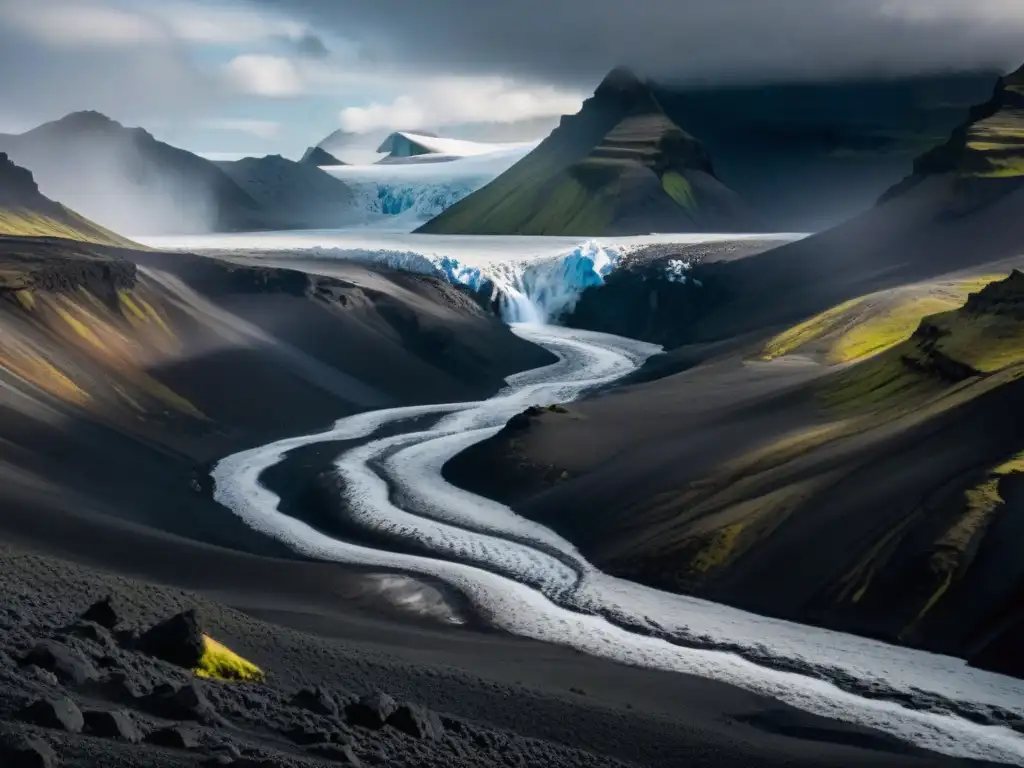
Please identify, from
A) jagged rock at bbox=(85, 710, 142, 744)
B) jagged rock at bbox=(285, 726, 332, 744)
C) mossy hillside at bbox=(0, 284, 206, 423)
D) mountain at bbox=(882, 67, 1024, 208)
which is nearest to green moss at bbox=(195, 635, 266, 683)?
jagged rock at bbox=(285, 726, 332, 744)

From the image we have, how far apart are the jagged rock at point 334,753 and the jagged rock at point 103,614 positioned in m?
7.31

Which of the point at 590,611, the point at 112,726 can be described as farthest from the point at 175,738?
the point at 590,611

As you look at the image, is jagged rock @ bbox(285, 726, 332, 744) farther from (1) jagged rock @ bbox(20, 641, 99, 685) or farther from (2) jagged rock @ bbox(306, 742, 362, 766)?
(1) jagged rock @ bbox(20, 641, 99, 685)

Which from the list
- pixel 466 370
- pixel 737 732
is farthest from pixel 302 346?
pixel 737 732

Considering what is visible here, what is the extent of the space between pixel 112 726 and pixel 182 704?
7.82 ft

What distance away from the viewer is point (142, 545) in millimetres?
49969

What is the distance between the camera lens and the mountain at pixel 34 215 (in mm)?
140500

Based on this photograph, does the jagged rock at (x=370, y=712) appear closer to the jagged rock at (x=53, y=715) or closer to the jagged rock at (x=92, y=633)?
the jagged rock at (x=92, y=633)

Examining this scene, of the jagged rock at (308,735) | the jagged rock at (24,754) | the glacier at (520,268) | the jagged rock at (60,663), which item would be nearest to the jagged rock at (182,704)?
the jagged rock at (60,663)

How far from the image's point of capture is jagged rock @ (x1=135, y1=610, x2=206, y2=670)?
30.5 meters

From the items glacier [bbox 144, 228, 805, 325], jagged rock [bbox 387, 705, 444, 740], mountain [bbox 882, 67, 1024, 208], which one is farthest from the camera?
glacier [bbox 144, 228, 805, 325]

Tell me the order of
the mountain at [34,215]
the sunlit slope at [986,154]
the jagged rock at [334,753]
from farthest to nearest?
the sunlit slope at [986,154] < the mountain at [34,215] < the jagged rock at [334,753]

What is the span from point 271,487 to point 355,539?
11.7m

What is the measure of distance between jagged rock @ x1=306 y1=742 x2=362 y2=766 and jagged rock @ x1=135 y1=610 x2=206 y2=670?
16.0ft
